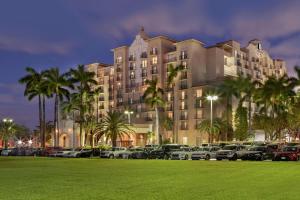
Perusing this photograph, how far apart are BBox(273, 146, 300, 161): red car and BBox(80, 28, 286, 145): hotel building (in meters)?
61.9

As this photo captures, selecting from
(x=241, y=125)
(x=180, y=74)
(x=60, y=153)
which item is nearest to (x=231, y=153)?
(x=60, y=153)

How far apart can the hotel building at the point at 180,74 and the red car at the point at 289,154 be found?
6188 cm

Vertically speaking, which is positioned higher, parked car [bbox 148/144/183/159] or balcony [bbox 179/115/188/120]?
balcony [bbox 179/115/188/120]

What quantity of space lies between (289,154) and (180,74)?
2986 inches

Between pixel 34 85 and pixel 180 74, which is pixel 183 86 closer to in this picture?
pixel 180 74

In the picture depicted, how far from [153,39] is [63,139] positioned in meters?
39.4

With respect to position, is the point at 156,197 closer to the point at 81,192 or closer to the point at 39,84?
the point at 81,192

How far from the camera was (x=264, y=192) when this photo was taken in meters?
16.8

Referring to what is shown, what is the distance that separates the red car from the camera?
4750cm

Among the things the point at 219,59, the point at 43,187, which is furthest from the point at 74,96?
the point at 43,187

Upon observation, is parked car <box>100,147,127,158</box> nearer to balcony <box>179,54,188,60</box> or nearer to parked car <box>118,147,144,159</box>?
parked car <box>118,147,144,159</box>

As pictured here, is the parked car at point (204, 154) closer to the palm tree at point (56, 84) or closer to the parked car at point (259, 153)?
the parked car at point (259, 153)

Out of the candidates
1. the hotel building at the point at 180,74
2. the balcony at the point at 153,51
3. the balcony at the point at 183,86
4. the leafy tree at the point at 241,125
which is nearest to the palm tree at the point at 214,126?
the leafy tree at the point at 241,125

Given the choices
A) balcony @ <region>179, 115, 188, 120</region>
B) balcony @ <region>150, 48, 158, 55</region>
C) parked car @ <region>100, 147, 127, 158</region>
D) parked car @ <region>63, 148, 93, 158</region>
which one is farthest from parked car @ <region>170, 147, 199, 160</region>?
balcony @ <region>150, 48, 158, 55</region>
